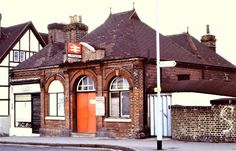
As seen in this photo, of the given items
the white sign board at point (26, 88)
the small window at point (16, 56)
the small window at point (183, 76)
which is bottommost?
the white sign board at point (26, 88)

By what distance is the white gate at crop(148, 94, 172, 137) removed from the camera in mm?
24656

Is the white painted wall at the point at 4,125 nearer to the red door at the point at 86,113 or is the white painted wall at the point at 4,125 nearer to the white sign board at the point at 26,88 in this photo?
the white sign board at the point at 26,88

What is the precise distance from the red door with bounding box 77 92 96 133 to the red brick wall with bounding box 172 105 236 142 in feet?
22.8

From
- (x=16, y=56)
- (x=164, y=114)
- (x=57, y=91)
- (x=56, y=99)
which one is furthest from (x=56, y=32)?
(x=164, y=114)

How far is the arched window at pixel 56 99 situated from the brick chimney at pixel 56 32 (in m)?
6.06

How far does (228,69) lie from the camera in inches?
1339

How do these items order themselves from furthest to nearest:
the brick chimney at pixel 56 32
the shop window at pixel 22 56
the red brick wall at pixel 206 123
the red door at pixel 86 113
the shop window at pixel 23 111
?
the shop window at pixel 22 56
the brick chimney at pixel 56 32
the shop window at pixel 23 111
the red door at pixel 86 113
the red brick wall at pixel 206 123

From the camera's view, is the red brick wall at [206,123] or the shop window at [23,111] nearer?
the red brick wall at [206,123]

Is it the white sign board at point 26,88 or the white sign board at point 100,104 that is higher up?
the white sign board at point 26,88

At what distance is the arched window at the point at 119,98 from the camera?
2628 centimetres

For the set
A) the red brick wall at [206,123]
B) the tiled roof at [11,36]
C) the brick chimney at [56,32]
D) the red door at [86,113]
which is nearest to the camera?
the red brick wall at [206,123]

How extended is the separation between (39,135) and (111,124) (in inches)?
279

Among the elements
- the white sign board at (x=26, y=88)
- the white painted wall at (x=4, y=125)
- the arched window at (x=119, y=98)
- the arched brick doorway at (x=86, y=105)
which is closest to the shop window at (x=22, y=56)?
the white sign board at (x=26, y=88)

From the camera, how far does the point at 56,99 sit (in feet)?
99.6
